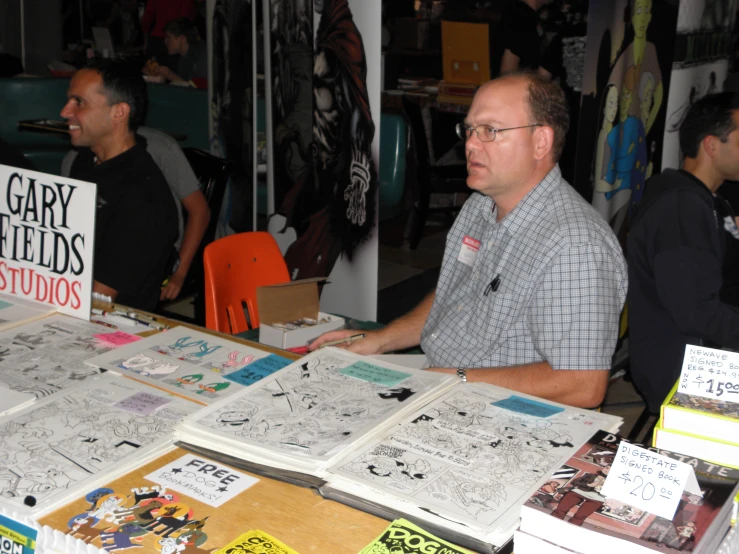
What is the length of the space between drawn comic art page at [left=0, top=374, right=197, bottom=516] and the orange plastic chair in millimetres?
995

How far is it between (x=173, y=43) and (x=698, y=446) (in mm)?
6230

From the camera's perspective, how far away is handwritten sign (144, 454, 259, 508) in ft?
4.45

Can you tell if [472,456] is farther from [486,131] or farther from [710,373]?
[486,131]

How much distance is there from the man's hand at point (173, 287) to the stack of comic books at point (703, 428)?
2590mm

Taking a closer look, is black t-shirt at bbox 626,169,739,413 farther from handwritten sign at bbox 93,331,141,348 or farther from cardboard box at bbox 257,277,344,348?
handwritten sign at bbox 93,331,141,348

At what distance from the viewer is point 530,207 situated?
2.06m

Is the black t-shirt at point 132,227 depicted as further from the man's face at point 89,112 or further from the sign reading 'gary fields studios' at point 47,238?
the sign reading 'gary fields studios' at point 47,238

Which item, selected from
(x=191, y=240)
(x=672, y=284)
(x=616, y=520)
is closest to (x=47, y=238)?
(x=191, y=240)

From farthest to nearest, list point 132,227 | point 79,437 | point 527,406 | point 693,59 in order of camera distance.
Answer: point 693,59 → point 132,227 → point 527,406 → point 79,437

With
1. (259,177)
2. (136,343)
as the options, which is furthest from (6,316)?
(259,177)

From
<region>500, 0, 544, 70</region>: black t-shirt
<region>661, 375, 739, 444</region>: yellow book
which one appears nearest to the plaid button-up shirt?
<region>661, 375, 739, 444</region>: yellow book

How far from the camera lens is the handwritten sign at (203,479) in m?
1.36

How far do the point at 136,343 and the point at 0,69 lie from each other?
6.45 metres

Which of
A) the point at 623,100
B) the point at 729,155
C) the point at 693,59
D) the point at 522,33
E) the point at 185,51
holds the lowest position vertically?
the point at 729,155
